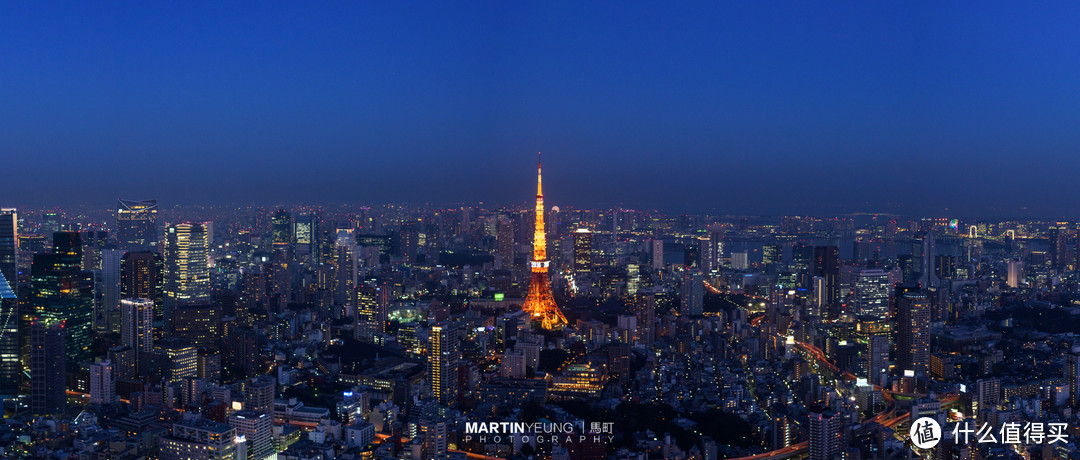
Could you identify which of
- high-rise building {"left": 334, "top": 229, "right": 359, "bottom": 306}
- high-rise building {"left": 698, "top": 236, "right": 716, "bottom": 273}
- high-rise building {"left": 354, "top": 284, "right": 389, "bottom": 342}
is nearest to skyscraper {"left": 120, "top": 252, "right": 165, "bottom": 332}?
high-rise building {"left": 354, "top": 284, "right": 389, "bottom": 342}

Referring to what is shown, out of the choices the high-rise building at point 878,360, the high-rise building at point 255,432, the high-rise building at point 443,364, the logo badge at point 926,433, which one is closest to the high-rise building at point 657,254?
the high-rise building at point 878,360

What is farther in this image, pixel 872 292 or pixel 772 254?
pixel 772 254

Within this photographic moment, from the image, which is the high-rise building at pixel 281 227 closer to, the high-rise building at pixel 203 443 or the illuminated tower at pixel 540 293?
the illuminated tower at pixel 540 293

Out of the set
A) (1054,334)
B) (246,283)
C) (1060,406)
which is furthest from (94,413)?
(1054,334)

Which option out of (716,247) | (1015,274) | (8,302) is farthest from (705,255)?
(8,302)

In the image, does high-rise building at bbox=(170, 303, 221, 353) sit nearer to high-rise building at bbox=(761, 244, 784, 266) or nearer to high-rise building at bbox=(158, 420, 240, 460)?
high-rise building at bbox=(158, 420, 240, 460)

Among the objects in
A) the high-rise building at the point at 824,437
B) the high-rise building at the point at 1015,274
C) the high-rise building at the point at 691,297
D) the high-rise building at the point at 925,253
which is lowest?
the high-rise building at the point at 824,437

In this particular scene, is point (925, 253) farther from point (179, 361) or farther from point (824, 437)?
point (179, 361)
